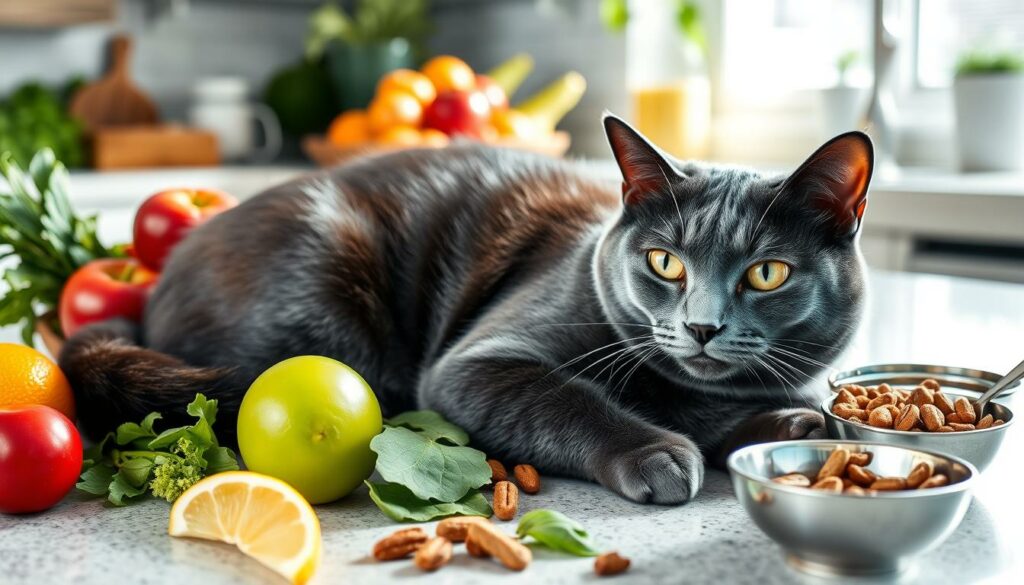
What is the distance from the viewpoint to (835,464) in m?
0.79

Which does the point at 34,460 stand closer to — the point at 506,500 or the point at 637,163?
the point at 506,500

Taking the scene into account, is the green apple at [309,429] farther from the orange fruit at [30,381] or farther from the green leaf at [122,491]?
the orange fruit at [30,381]

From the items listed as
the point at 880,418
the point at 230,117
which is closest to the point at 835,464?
the point at 880,418

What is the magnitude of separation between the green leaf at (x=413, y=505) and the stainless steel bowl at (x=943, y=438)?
1.05ft

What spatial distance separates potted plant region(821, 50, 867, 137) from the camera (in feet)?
9.55

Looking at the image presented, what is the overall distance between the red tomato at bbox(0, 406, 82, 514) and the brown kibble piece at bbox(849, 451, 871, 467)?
2.21ft

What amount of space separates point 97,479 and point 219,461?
0.12 metres

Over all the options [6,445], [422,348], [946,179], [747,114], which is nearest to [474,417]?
[422,348]

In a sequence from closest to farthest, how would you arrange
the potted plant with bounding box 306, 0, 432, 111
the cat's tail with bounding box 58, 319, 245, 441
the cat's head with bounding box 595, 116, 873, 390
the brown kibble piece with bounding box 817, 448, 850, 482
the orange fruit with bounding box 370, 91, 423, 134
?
1. the brown kibble piece with bounding box 817, 448, 850, 482
2. the cat's head with bounding box 595, 116, 873, 390
3. the cat's tail with bounding box 58, 319, 245, 441
4. the orange fruit with bounding box 370, 91, 423, 134
5. the potted plant with bounding box 306, 0, 432, 111

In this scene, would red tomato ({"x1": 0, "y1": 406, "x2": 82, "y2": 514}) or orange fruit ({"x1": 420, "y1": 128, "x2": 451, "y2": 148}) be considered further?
orange fruit ({"x1": 420, "y1": 128, "x2": 451, "y2": 148})

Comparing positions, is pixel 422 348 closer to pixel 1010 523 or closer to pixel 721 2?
pixel 1010 523

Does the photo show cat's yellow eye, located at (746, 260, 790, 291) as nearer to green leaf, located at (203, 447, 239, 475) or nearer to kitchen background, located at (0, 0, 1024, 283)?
green leaf, located at (203, 447, 239, 475)

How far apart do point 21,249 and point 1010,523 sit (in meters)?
1.46

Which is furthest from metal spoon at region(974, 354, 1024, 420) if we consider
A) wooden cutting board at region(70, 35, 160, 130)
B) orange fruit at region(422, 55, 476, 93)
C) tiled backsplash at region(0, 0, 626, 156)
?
wooden cutting board at region(70, 35, 160, 130)
